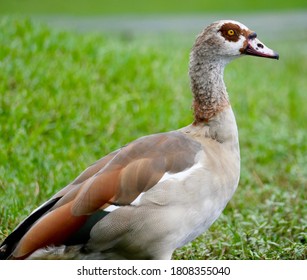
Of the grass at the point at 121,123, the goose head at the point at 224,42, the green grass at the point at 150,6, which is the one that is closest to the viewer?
the goose head at the point at 224,42

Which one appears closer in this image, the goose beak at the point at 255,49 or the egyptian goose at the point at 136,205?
the egyptian goose at the point at 136,205

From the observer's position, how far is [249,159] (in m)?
Answer: 6.65

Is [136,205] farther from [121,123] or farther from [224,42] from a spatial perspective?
[121,123]

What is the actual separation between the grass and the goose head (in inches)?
43.2

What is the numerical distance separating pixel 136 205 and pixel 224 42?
119 cm

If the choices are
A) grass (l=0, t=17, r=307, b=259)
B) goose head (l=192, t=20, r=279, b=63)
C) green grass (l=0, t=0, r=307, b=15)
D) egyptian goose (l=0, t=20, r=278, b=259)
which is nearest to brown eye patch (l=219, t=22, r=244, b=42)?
goose head (l=192, t=20, r=279, b=63)

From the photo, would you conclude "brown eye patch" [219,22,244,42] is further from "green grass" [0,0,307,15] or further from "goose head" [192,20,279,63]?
"green grass" [0,0,307,15]

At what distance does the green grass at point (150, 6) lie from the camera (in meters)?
16.9

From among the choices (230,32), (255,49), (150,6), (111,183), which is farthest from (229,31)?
(150,6)

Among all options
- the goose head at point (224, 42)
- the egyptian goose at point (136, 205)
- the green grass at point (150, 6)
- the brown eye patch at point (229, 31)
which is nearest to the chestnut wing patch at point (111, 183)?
the egyptian goose at point (136, 205)

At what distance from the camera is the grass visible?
4.84m

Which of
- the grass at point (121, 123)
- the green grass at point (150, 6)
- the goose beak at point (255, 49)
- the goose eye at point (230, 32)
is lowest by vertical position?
the grass at point (121, 123)

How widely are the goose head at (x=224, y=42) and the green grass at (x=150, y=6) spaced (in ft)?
39.7

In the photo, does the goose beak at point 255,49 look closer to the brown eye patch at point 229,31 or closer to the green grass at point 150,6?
the brown eye patch at point 229,31
